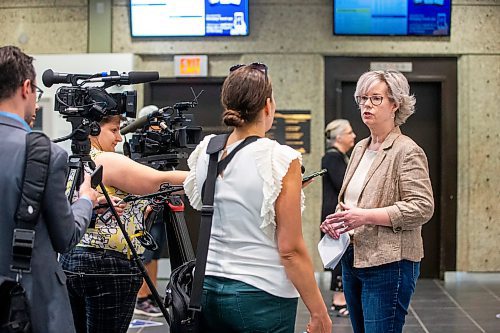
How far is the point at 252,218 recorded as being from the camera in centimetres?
214

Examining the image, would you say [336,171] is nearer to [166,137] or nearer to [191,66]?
[191,66]

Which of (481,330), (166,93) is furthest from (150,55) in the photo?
(481,330)

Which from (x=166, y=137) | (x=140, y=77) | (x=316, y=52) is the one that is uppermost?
(x=316, y=52)

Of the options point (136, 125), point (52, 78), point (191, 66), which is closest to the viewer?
point (52, 78)

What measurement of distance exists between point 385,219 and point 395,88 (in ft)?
1.73

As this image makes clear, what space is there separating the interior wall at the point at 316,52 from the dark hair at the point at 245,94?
16.0 feet

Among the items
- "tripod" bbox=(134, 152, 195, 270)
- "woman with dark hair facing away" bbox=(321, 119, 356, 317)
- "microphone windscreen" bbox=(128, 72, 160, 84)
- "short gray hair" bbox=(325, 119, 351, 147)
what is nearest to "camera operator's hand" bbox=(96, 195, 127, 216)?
"tripod" bbox=(134, 152, 195, 270)

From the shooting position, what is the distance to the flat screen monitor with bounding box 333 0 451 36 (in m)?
6.82

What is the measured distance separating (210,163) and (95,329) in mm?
1028

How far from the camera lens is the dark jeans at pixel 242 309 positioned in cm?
211

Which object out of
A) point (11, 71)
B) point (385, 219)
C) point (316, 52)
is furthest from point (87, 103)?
point (316, 52)

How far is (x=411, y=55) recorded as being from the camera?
23.2 ft

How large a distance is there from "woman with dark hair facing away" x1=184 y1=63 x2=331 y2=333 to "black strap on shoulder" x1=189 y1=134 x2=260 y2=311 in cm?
2

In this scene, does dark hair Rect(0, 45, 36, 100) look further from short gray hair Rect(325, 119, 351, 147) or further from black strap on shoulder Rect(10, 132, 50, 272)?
short gray hair Rect(325, 119, 351, 147)
